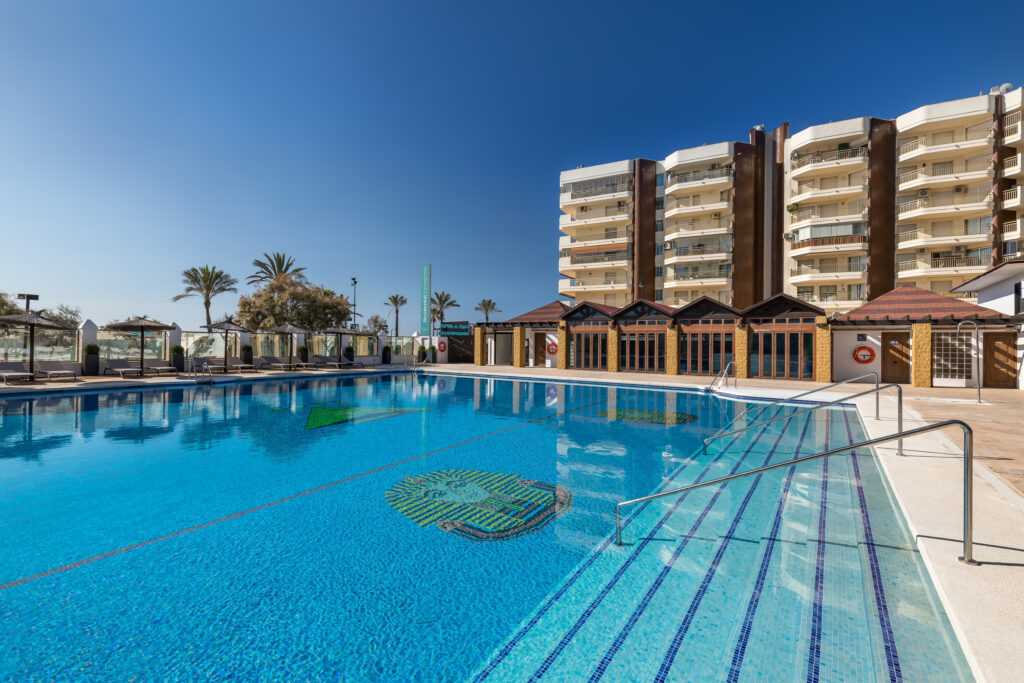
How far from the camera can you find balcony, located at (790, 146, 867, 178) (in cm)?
2988

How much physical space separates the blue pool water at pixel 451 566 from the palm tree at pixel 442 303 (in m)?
44.9

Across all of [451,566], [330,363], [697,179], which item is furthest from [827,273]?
[330,363]

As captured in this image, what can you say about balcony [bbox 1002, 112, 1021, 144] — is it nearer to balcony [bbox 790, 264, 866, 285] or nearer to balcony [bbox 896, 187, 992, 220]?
balcony [bbox 896, 187, 992, 220]

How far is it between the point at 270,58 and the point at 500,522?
68.9 feet

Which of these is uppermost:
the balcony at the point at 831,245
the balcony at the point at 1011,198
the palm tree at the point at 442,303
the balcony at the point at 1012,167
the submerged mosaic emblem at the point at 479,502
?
the balcony at the point at 1012,167

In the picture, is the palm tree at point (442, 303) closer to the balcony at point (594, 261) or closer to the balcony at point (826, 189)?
the balcony at point (594, 261)

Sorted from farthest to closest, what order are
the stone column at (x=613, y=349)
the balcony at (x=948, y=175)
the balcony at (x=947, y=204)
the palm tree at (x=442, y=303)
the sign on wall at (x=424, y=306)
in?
the palm tree at (x=442, y=303)
the sign on wall at (x=424, y=306)
the balcony at (x=948, y=175)
the balcony at (x=947, y=204)
the stone column at (x=613, y=349)

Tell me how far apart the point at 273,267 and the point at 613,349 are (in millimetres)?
31610

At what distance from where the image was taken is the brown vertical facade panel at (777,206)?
33.7 meters

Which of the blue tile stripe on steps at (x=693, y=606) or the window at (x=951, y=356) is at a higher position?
the window at (x=951, y=356)

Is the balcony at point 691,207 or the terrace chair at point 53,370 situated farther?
the balcony at point 691,207

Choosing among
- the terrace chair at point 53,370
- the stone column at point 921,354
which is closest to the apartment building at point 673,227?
the stone column at point 921,354

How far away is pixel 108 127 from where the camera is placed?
18.1 metres

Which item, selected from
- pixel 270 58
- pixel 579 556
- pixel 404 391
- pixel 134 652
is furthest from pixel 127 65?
pixel 579 556
